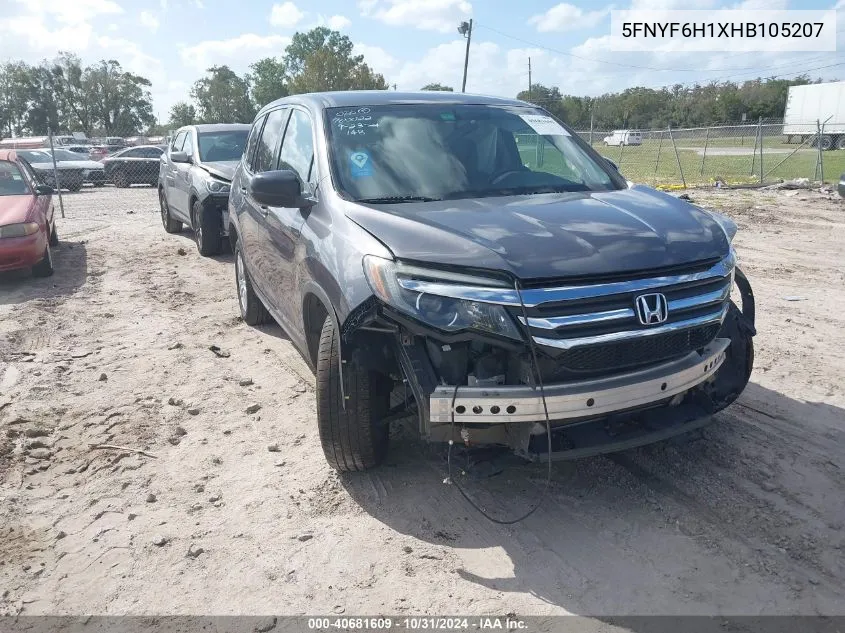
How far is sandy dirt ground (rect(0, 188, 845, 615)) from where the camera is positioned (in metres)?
2.95

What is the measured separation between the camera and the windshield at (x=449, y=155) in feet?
13.1

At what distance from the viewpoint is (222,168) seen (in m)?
10.1

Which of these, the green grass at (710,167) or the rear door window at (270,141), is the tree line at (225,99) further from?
the rear door window at (270,141)

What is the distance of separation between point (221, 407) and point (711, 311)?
10.7 feet

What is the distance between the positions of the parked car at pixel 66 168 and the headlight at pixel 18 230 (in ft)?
47.8

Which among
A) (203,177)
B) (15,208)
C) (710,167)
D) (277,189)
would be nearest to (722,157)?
(710,167)

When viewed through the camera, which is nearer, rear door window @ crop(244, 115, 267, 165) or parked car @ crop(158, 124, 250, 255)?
rear door window @ crop(244, 115, 267, 165)

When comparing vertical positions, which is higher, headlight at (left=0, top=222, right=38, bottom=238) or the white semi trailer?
the white semi trailer

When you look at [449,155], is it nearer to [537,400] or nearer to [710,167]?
[537,400]

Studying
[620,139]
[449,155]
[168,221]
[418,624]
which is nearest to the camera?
[418,624]

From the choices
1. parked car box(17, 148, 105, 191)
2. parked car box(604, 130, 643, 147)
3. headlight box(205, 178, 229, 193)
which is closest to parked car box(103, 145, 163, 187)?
parked car box(17, 148, 105, 191)

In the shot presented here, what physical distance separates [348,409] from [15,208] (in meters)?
7.64

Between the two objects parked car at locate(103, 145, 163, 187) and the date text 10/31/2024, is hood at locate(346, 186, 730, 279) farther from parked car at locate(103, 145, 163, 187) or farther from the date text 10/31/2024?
parked car at locate(103, 145, 163, 187)

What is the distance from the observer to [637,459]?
393 centimetres
